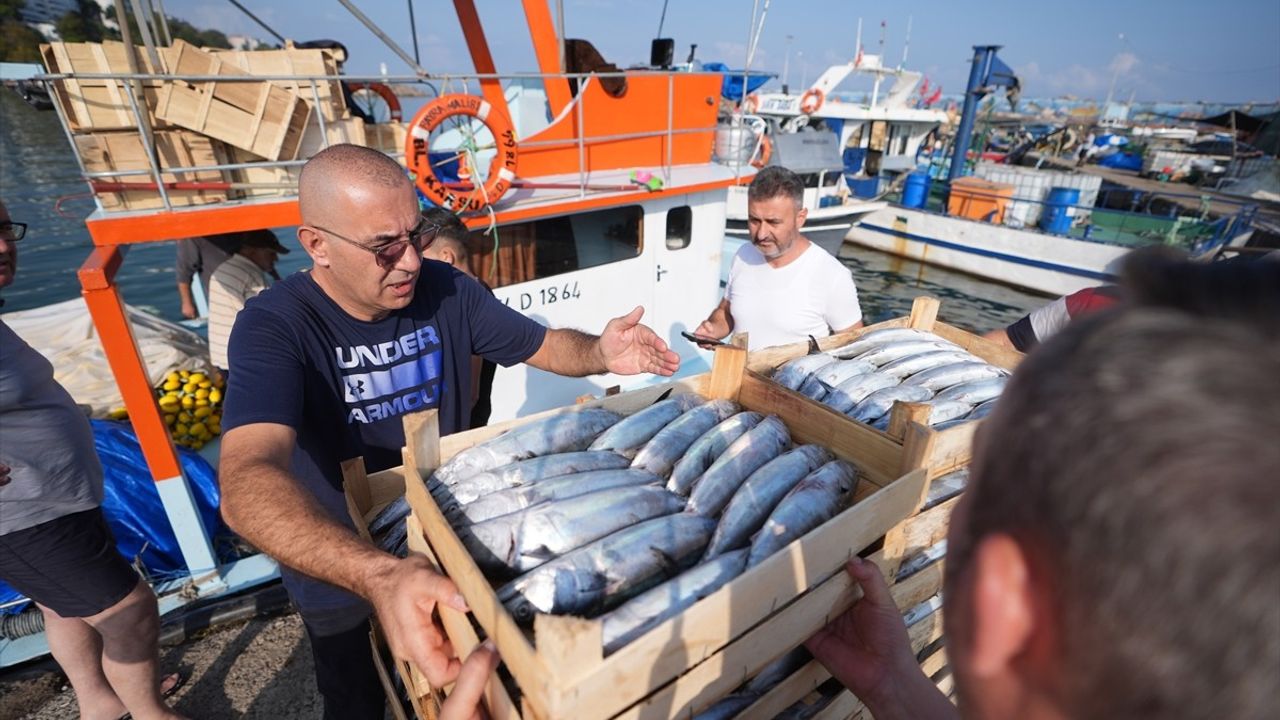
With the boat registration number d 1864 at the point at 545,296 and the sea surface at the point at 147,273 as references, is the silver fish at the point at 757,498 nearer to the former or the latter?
the boat registration number d 1864 at the point at 545,296

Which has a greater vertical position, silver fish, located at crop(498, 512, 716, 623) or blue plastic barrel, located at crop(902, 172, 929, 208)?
silver fish, located at crop(498, 512, 716, 623)

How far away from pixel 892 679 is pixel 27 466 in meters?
3.40

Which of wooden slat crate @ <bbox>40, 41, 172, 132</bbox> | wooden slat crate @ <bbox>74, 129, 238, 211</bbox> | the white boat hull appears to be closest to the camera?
wooden slat crate @ <bbox>40, 41, 172, 132</bbox>

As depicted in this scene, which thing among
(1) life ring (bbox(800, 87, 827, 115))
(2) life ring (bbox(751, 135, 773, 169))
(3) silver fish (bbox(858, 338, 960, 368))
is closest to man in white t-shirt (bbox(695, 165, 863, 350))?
(3) silver fish (bbox(858, 338, 960, 368))

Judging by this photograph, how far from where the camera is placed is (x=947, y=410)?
7.04 ft

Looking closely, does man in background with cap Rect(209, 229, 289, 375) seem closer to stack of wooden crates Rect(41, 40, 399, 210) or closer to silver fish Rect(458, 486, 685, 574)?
stack of wooden crates Rect(41, 40, 399, 210)

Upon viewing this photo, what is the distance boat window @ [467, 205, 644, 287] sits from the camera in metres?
5.05

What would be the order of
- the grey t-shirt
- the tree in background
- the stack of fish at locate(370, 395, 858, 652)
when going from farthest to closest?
1. the tree in background
2. the grey t-shirt
3. the stack of fish at locate(370, 395, 858, 652)

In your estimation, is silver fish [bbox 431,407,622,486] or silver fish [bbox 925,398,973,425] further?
silver fish [bbox 925,398,973,425]

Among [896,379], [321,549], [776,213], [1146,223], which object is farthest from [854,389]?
[1146,223]

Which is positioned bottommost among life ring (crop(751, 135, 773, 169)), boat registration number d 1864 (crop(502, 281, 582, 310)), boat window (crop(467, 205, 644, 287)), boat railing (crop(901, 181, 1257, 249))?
boat railing (crop(901, 181, 1257, 249))

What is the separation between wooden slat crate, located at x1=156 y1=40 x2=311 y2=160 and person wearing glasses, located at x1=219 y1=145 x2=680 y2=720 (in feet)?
6.83

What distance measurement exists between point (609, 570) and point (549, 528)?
0.63 ft

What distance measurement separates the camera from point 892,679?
150 cm
